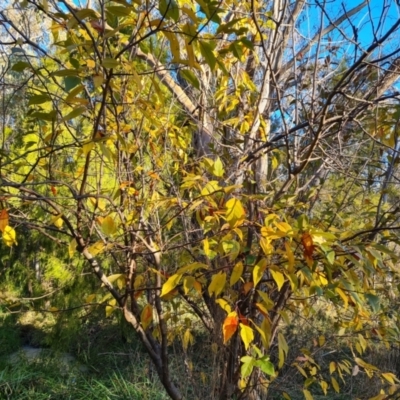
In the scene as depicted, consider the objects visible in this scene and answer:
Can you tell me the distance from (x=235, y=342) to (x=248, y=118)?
1064 mm

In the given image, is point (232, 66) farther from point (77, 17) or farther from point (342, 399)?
point (342, 399)

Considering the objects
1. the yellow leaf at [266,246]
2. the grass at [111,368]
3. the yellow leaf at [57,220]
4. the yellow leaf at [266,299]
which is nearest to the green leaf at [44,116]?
the yellow leaf at [57,220]

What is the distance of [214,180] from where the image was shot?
5.66 feet

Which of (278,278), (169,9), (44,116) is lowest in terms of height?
(278,278)

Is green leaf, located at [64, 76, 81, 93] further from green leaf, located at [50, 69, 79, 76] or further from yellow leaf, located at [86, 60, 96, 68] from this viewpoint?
yellow leaf, located at [86, 60, 96, 68]

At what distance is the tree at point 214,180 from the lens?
1190 mm

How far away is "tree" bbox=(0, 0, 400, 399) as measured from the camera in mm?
1190

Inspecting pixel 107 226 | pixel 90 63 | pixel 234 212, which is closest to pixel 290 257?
pixel 234 212

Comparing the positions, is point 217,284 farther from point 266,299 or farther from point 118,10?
point 118,10

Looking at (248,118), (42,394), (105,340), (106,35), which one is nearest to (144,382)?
(42,394)

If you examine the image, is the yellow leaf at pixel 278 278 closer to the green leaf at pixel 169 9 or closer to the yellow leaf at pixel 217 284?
the yellow leaf at pixel 217 284

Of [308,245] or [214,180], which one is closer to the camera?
[308,245]

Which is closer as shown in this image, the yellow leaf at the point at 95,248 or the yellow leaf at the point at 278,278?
the yellow leaf at the point at 278,278

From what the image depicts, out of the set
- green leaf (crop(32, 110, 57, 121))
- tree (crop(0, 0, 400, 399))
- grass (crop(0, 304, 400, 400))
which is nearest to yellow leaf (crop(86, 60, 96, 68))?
tree (crop(0, 0, 400, 399))
